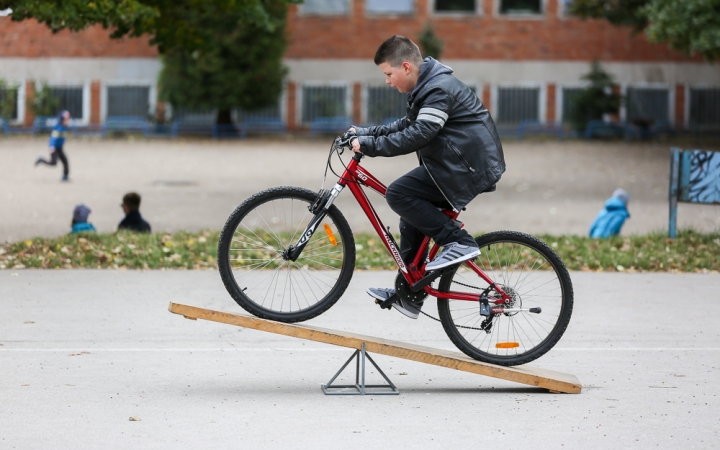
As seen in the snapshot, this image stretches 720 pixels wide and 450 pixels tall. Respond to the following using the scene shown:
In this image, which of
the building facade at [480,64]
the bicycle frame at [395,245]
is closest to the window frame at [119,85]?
the building facade at [480,64]

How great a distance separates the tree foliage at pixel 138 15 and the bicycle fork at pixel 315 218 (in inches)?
292

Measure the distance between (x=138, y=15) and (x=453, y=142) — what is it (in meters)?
8.48

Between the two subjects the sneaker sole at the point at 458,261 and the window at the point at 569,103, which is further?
the window at the point at 569,103

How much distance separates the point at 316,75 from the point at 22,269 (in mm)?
32252

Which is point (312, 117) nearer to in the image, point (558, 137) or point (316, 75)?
point (316, 75)

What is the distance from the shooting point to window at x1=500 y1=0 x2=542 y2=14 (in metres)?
43.3

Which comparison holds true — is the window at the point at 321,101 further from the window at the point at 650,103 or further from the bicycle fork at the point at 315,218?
the bicycle fork at the point at 315,218

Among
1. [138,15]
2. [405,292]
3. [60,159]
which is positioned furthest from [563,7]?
[405,292]

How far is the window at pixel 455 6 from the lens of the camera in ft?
143

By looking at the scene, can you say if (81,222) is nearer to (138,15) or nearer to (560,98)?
(138,15)

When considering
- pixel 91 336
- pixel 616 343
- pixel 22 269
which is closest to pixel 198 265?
pixel 22 269

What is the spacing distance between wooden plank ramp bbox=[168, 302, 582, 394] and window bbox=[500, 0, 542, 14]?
124 feet

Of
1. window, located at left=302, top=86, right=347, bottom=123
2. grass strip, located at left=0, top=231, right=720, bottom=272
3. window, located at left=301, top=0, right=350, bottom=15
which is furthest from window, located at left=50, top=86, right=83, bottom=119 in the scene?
grass strip, located at left=0, top=231, right=720, bottom=272

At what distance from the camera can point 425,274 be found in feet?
23.1
